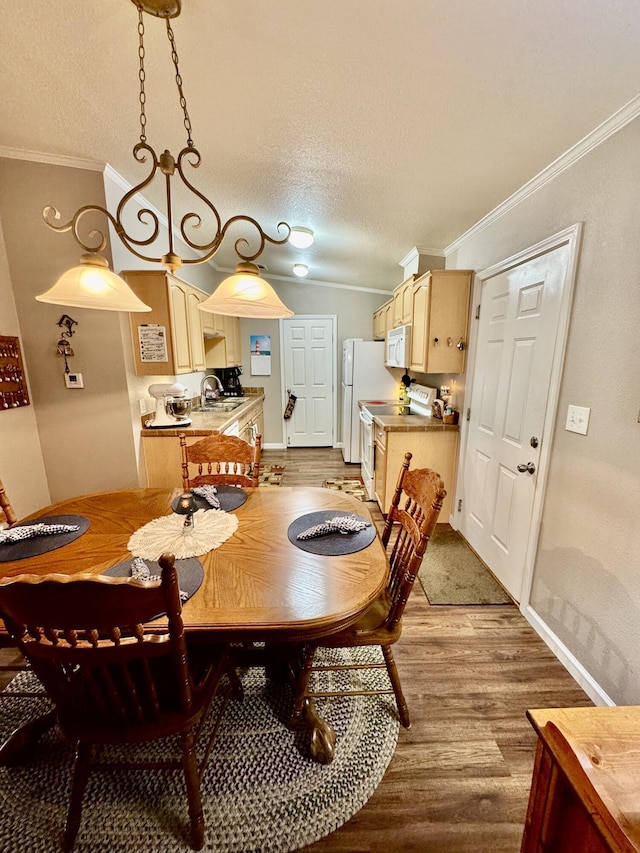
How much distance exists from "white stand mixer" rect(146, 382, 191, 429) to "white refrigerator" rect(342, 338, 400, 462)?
2321 mm

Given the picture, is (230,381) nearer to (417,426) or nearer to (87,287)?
(417,426)

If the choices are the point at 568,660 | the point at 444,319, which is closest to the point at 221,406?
the point at 444,319

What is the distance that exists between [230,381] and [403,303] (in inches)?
107

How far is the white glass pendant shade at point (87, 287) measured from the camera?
4.17 feet

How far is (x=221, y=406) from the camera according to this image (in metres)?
4.04

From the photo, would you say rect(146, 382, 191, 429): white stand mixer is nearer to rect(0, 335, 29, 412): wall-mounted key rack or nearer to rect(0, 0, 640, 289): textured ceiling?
rect(0, 335, 29, 412): wall-mounted key rack

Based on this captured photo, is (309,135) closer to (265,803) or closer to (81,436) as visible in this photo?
(81,436)

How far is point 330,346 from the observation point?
533cm

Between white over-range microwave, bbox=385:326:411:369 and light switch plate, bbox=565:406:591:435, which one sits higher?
white over-range microwave, bbox=385:326:411:369

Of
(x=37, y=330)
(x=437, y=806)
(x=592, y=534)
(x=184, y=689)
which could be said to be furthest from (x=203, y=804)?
(x=37, y=330)

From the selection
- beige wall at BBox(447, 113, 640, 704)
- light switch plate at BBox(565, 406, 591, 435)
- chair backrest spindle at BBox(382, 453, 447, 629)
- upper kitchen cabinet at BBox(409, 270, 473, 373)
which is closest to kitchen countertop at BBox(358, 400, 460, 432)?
upper kitchen cabinet at BBox(409, 270, 473, 373)

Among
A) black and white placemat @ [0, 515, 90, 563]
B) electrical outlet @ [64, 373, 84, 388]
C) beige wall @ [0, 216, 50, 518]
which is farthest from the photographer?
electrical outlet @ [64, 373, 84, 388]

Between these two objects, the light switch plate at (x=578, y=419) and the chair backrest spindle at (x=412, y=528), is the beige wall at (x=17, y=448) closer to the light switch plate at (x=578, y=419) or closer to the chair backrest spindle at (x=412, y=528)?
the chair backrest spindle at (x=412, y=528)

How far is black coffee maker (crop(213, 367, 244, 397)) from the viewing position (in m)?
4.91
